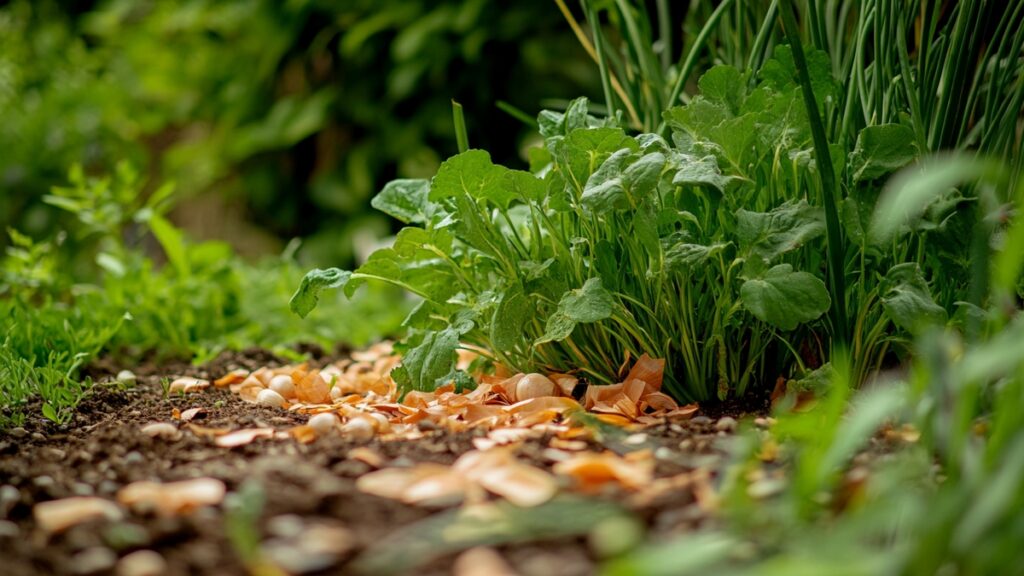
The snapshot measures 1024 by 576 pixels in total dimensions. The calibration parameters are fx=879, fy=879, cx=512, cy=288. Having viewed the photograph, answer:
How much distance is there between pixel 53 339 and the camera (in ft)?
4.81

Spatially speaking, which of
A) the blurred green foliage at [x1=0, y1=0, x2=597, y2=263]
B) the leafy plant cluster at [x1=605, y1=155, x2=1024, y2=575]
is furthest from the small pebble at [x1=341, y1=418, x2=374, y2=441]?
the blurred green foliage at [x1=0, y1=0, x2=597, y2=263]

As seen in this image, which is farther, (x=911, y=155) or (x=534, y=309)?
(x=534, y=309)

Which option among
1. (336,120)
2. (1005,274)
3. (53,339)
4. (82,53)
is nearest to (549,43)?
(336,120)

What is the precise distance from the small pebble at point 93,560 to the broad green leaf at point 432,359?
0.49m

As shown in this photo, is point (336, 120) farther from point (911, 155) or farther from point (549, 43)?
point (911, 155)

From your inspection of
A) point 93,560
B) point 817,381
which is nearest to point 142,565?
point 93,560

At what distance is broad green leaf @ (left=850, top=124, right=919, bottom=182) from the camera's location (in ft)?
3.23

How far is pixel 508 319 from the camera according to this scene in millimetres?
1098

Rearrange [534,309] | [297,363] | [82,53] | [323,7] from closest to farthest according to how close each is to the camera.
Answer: [534,309]
[297,363]
[323,7]
[82,53]

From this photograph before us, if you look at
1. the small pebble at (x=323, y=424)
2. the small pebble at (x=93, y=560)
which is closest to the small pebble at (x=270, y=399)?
the small pebble at (x=323, y=424)

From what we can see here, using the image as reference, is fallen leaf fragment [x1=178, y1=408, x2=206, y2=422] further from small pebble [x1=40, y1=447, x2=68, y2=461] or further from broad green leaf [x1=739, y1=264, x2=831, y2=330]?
broad green leaf [x1=739, y1=264, x2=831, y2=330]

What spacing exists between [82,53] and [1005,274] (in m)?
4.11

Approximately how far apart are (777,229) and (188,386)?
2.94 ft

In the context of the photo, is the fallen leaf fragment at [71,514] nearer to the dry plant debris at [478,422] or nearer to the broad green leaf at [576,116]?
the dry plant debris at [478,422]
